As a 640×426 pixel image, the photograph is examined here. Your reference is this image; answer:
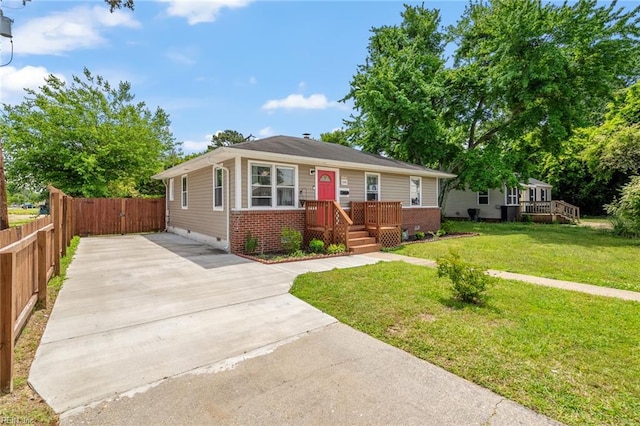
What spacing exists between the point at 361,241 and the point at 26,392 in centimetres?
839

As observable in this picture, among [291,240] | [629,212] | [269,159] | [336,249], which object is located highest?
[269,159]

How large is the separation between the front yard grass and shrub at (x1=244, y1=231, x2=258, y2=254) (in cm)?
342

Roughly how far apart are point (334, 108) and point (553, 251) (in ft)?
54.7

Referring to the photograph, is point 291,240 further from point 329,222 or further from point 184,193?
point 184,193

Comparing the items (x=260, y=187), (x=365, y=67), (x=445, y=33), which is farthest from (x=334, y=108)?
(x=260, y=187)

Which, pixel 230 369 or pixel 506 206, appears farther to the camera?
pixel 506 206

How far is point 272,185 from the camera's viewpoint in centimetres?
973

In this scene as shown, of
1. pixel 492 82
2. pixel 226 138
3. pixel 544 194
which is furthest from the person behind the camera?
pixel 226 138

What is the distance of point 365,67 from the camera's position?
20.8 meters

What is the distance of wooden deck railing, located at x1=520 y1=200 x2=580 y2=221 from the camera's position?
21188 mm

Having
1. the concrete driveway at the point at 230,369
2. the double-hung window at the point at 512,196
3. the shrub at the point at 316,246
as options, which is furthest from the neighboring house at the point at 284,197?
the double-hung window at the point at 512,196

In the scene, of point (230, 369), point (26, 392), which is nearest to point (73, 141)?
point (26, 392)

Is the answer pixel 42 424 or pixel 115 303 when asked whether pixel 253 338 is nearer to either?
pixel 42 424

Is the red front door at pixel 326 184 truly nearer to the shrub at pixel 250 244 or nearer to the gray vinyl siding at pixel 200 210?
the shrub at pixel 250 244
